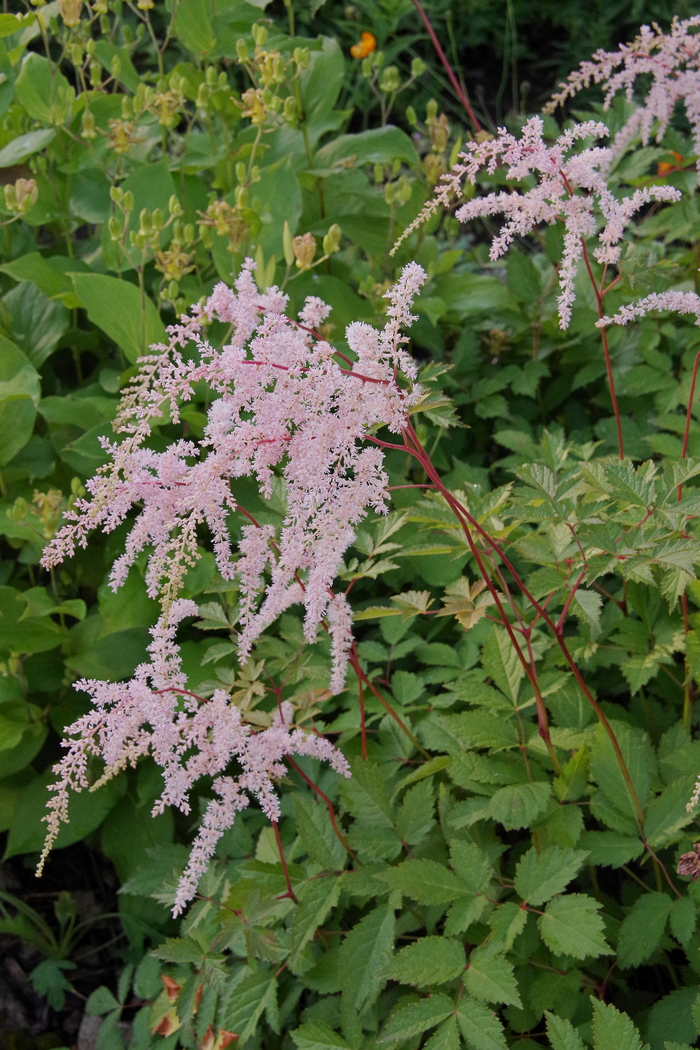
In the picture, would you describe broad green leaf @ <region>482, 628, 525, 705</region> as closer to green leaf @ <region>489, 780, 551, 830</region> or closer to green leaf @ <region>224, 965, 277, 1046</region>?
green leaf @ <region>489, 780, 551, 830</region>

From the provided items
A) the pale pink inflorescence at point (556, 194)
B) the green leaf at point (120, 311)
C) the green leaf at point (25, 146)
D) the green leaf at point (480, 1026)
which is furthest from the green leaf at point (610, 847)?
the green leaf at point (25, 146)

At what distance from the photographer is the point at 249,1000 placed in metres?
1.20

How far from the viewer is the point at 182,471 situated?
106 cm

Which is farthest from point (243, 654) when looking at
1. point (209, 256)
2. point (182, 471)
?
point (209, 256)

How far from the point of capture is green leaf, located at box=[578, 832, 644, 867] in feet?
3.83

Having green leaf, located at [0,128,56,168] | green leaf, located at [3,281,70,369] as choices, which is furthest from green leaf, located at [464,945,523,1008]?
green leaf, located at [0,128,56,168]

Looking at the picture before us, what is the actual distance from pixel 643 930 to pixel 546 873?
15 centimetres

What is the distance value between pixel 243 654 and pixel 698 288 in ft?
4.98

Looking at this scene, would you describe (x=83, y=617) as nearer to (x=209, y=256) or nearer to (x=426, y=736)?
(x=426, y=736)

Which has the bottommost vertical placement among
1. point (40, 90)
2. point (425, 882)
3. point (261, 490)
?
point (425, 882)

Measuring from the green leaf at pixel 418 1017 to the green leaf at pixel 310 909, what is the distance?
6.2 inches

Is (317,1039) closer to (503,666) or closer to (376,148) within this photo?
(503,666)

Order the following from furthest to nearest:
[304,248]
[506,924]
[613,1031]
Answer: [304,248]
[506,924]
[613,1031]

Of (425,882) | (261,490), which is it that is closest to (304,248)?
(261,490)
